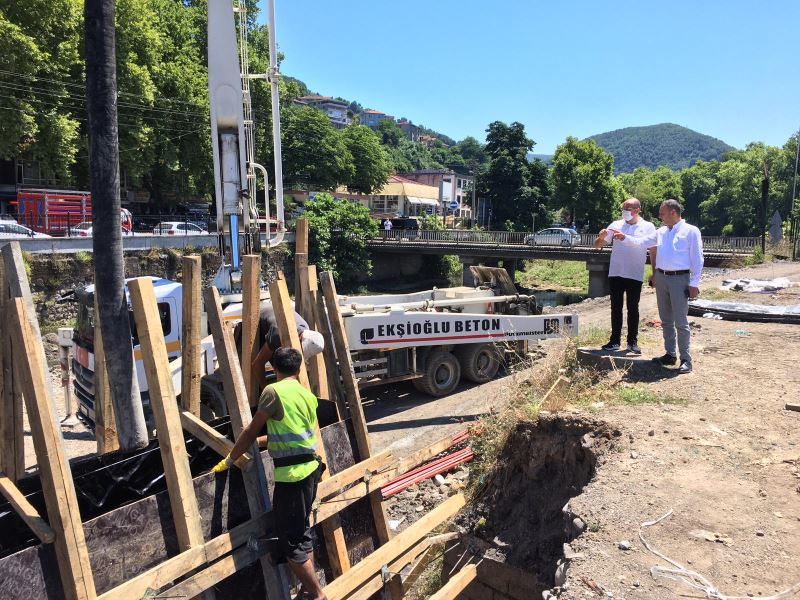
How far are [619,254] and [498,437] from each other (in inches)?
105

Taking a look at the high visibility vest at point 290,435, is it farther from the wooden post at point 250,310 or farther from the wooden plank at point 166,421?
the wooden post at point 250,310

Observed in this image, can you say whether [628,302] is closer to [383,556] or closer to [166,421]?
[383,556]

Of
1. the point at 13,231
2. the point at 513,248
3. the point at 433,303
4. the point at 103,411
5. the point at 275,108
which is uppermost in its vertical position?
the point at 275,108

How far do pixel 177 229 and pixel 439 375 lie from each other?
22.6 metres

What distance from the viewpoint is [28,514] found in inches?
121

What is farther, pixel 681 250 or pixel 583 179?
pixel 583 179

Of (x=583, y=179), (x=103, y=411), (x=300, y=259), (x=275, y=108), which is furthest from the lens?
(x=583, y=179)

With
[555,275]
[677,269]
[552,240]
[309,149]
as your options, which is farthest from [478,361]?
[309,149]

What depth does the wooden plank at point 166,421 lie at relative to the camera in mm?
3387

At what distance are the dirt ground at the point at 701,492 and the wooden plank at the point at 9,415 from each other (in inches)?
147

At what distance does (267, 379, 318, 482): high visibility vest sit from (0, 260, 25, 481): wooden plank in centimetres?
179

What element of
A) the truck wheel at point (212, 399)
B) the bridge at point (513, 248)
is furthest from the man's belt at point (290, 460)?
the bridge at point (513, 248)

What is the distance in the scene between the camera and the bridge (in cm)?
3088

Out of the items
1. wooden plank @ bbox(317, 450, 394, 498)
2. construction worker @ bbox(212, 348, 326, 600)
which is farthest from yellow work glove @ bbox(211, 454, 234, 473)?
wooden plank @ bbox(317, 450, 394, 498)
